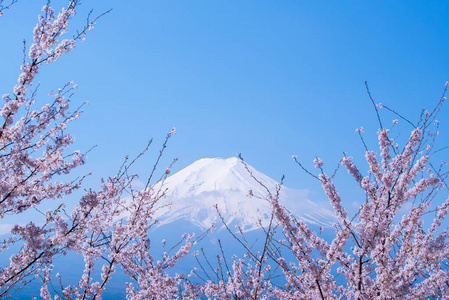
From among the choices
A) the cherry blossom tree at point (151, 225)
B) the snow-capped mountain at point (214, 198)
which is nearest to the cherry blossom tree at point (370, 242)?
the cherry blossom tree at point (151, 225)

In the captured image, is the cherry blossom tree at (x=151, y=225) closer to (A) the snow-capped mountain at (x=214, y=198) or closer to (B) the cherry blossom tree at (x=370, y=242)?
(B) the cherry blossom tree at (x=370, y=242)

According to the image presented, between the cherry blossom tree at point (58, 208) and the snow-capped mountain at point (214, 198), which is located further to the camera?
the snow-capped mountain at point (214, 198)

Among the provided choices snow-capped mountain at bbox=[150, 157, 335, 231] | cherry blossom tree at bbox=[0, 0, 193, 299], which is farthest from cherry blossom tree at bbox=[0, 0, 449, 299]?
snow-capped mountain at bbox=[150, 157, 335, 231]

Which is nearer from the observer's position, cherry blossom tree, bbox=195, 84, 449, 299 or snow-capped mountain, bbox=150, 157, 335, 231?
cherry blossom tree, bbox=195, 84, 449, 299

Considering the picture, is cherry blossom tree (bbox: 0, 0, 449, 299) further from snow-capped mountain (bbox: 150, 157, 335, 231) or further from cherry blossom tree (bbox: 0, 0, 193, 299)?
snow-capped mountain (bbox: 150, 157, 335, 231)

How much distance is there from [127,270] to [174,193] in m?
168

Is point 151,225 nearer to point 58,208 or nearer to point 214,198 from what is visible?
point 58,208

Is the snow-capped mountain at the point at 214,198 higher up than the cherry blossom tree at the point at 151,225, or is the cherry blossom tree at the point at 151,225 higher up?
the snow-capped mountain at the point at 214,198

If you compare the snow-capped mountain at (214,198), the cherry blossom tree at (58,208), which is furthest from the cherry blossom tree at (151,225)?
the snow-capped mountain at (214,198)

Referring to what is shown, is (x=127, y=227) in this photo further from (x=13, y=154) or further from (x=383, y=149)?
(x=383, y=149)

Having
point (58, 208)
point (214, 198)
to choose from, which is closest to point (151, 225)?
point (58, 208)

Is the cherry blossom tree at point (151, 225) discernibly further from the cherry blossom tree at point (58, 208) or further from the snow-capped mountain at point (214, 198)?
the snow-capped mountain at point (214, 198)

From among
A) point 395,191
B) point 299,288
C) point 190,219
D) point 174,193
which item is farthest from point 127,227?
point 190,219

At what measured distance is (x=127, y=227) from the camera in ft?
13.0
